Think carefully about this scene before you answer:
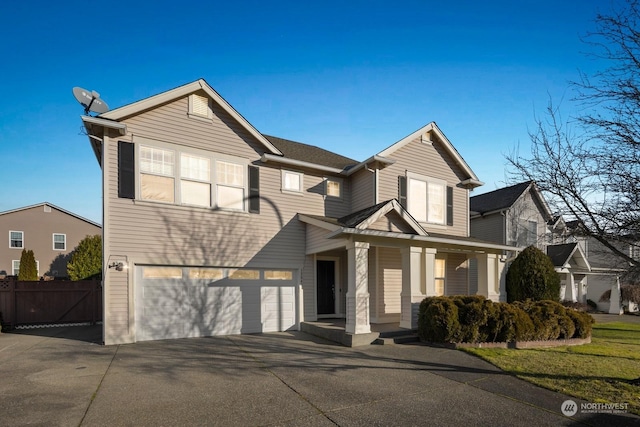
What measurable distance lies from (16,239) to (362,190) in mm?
27355

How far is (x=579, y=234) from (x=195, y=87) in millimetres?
10651

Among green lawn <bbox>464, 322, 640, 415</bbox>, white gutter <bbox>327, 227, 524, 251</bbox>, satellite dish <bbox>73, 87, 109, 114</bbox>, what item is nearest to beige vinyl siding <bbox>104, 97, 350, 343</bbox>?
satellite dish <bbox>73, 87, 109, 114</bbox>

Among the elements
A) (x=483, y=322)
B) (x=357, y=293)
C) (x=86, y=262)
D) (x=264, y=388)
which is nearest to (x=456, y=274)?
(x=483, y=322)

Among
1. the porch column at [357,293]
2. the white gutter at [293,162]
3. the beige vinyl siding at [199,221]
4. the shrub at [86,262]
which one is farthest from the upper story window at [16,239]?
the porch column at [357,293]

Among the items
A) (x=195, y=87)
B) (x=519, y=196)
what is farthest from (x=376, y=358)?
(x=519, y=196)

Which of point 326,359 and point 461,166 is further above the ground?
point 461,166

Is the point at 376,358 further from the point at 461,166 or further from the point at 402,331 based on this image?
the point at 461,166

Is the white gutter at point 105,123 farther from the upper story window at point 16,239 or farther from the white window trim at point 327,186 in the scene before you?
the upper story window at point 16,239

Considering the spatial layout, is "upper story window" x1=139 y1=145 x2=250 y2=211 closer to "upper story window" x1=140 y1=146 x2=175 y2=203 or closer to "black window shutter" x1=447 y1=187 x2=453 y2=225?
"upper story window" x1=140 y1=146 x2=175 y2=203

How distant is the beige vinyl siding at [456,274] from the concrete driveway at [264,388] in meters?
6.10

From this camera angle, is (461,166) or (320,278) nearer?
(320,278)

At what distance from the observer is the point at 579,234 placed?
6.52 metres

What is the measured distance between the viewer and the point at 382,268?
13.4 metres

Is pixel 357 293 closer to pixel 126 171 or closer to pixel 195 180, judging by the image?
→ pixel 195 180
